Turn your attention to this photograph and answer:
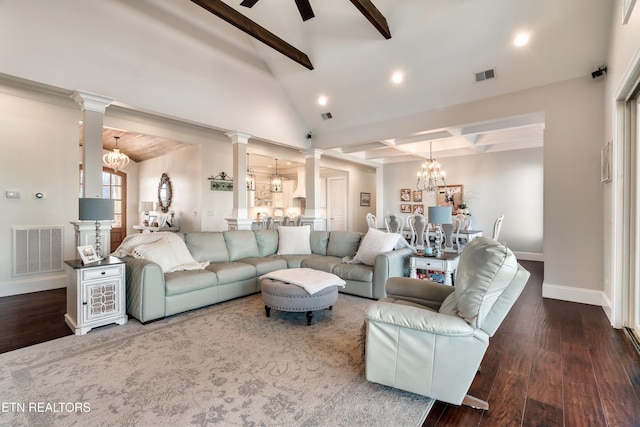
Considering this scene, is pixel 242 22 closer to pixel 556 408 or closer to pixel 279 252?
pixel 279 252

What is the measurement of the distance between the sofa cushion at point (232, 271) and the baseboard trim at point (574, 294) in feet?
13.1

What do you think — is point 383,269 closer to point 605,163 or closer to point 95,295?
point 605,163

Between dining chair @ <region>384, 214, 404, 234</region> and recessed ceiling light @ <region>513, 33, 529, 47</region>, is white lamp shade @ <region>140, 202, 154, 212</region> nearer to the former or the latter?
dining chair @ <region>384, 214, 404, 234</region>

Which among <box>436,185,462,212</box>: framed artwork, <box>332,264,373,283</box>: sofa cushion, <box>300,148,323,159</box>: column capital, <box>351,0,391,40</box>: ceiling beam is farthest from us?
<box>436,185,462,212</box>: framed artwork

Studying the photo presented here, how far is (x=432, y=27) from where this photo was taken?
3.85 metres

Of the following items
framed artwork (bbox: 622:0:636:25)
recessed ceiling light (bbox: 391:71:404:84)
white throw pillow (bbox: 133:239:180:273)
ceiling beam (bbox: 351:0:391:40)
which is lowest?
white throw pillow (bbox: 133:239:180:273)

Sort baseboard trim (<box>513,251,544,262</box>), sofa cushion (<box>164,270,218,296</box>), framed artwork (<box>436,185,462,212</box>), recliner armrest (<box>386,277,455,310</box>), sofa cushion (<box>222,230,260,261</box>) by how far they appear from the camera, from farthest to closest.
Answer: framed artwork (<box>436,185,462,212</box>) < baseboard trim (<box>513,251,544,262</box>) < sofa cushion (<box>222,230,260,261</box>) < sofa cushion (<box>164,270,218,296</box>) < recliner armrest (<box>386,277,455,310</box>)

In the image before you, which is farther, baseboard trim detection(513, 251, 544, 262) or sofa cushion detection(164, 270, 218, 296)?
baseboard trim detection(513, 251, 544, 262)

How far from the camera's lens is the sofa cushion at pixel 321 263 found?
410 centimetres

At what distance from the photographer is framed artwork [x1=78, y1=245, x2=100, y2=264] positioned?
292cm

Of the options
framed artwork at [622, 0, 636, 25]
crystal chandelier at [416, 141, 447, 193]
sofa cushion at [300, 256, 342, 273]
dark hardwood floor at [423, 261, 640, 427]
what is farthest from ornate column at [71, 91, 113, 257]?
crystal chandelier at [416, 141, 447, 193]

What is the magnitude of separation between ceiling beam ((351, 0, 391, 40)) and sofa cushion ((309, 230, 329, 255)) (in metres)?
3.13

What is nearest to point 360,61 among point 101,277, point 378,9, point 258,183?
point 378,9

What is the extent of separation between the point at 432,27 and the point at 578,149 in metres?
2.46
